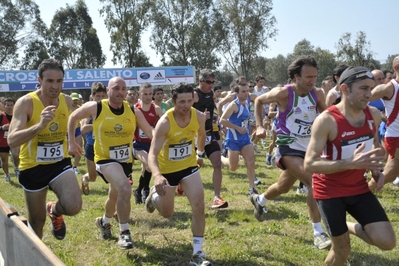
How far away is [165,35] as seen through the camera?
45219 millimetres

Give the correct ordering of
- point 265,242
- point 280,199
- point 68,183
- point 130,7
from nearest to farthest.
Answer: point 68,183 < point 265,242 < point 280,199 < point 130,7

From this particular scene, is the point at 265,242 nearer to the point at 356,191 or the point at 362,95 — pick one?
the point at 356,191

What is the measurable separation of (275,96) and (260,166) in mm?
6998

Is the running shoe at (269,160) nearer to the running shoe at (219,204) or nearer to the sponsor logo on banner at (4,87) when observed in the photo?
the running shoe at (219,204)

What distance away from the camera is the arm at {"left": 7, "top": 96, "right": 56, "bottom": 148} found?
4145 millimetres

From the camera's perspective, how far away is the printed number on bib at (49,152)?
185 inches

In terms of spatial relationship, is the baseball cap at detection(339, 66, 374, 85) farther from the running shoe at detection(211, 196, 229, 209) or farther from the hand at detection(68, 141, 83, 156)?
the running shoe at detection(211, 196, 229, 209)

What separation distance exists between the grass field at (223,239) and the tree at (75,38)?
4357 cm

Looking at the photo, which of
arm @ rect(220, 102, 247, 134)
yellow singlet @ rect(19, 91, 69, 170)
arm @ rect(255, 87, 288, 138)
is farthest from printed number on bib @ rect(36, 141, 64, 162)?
arm @ rect(220, 102, 247, 134)

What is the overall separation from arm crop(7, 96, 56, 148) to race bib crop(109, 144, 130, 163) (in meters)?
1.17

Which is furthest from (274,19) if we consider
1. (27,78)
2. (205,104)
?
(205,104)

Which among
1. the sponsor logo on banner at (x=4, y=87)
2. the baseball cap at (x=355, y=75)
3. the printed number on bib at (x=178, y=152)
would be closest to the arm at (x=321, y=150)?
the baseball cap at (x=355, y=75)

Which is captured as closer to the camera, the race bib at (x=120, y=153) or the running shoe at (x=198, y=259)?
the running shoe at (x=198, y=259)

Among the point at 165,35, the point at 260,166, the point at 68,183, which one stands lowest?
the point at 260,166
